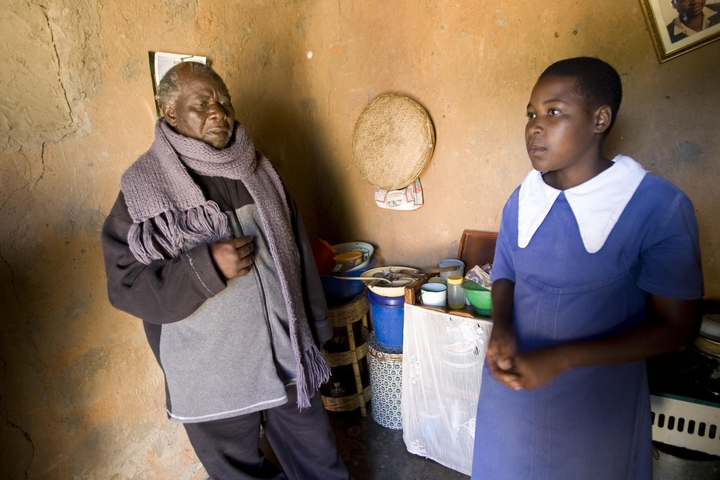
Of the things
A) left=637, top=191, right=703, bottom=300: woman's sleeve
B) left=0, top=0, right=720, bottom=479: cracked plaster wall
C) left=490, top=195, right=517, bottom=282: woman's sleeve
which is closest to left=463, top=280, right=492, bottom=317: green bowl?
left=0, top=0, right=720, bottom=479: cracked plaster wall

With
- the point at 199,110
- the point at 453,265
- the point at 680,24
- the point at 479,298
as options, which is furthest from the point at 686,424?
the point at 199,110

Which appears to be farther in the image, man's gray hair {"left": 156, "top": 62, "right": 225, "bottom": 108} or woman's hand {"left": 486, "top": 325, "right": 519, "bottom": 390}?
man's gray hair {"left": 156, "top": 62, "right": 225, "bottom": 108}

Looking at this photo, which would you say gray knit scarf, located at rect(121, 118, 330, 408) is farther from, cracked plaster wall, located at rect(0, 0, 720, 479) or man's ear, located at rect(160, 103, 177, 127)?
cracked plaster wall, located at rect(0, 0, 720, 479)

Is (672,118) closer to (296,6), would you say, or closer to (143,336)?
(296,6)

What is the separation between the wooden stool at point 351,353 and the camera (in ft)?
6.84

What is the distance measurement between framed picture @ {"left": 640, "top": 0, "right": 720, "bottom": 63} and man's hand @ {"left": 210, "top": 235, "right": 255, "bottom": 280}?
5.69ft

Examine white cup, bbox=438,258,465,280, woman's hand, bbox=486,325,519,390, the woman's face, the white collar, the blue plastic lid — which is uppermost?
the woman's face

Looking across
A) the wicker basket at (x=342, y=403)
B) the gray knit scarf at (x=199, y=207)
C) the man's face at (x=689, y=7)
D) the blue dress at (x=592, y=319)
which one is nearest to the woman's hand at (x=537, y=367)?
the blue dress at (x=592, y=319)

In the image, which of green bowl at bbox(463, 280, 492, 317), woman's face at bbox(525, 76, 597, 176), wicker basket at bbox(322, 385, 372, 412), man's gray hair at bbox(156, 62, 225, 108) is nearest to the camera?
woman's face at bbox(525, 76, 597, 176)

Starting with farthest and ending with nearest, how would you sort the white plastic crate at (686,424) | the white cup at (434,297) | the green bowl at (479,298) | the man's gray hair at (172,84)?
the white cup at (434,297)
the green bowl at (479,298)
the white plastic crate at (686,424)
the man's gray hair at (172,84)

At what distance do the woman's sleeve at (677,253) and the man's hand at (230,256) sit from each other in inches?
40.2

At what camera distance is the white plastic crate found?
1.31 m

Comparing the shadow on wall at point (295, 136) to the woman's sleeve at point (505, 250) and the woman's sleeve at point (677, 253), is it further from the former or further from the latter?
the woman's sleeve at point (677, 253)

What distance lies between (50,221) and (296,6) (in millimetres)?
1755
